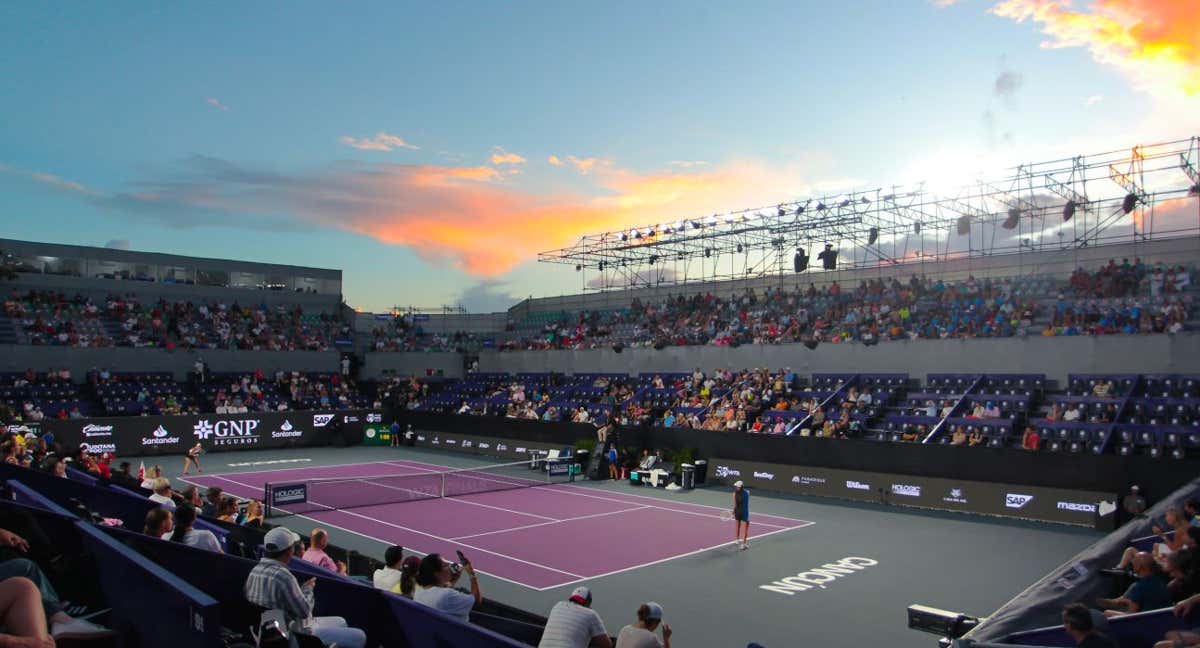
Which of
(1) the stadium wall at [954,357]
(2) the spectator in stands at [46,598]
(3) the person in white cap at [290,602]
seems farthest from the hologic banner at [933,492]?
(2) the spectator in stands at [46,598]

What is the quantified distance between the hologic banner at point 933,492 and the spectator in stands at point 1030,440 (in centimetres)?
133

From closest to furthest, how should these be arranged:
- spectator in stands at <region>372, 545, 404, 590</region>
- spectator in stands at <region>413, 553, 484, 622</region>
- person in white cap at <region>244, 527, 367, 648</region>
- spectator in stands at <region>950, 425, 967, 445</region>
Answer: person in white cap at <region>244, 527, 367, 648</region>, spectator in stands at <region>413, 553, 484, 622</region>, spectator in stands at <region>372, 545, 404, 590</region>, spectator in stands at <region>950, 425, 967, 445</region>

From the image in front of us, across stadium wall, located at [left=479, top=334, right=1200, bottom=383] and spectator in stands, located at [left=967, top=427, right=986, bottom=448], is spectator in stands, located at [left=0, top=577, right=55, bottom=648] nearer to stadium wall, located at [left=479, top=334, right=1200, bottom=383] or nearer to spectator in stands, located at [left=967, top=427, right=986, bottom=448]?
spectator in stands, located at [left=967, top=427, right=986, bottom=448]

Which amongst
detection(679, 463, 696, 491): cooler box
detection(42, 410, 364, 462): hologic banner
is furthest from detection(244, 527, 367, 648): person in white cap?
detection(42, 410, 364, 462): hologic banner

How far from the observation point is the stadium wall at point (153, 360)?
3916 centimetres

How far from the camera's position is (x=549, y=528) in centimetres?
2009

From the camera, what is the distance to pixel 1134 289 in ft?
93.6

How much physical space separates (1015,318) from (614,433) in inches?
621

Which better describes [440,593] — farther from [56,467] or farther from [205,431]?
[205,431]

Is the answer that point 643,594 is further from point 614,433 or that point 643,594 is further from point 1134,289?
point 1134,289

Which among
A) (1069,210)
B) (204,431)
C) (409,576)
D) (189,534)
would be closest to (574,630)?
(409,576)

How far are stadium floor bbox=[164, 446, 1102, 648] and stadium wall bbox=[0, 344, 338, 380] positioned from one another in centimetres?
2715

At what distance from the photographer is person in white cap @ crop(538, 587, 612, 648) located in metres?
6.48

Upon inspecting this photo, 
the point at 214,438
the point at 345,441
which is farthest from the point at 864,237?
the point at 214,438
